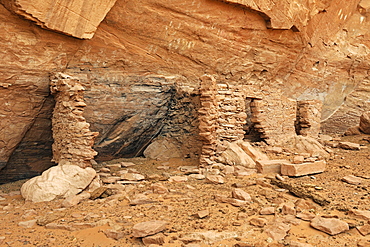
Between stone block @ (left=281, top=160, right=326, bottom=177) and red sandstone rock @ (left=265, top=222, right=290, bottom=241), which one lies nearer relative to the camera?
red sandstone rock @ (left=265, top=222, right=290, bottom=241)

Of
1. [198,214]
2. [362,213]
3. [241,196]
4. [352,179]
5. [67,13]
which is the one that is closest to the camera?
[362,213]

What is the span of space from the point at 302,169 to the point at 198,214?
10.8ft

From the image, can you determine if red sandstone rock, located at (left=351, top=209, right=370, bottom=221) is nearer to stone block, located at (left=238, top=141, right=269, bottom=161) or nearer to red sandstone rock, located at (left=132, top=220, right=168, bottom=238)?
red sandstone rock, located at (left=132, top=220, right=168, bottom=238)

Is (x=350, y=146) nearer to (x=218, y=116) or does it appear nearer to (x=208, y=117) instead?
(x=218, y=116)

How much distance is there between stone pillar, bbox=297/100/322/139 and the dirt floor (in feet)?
12.2

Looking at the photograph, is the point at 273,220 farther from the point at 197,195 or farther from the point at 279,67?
the point at 279,67

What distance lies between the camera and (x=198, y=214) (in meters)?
3.82

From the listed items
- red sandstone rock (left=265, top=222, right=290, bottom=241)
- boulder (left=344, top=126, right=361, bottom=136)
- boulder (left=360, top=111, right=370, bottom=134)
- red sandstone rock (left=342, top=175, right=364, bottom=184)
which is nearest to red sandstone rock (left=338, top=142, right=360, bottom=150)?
boulder (left=360, top=111, right=370, bottom=134)

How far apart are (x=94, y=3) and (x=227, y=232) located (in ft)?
17.8

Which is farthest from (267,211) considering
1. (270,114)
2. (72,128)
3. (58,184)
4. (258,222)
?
(270,114)

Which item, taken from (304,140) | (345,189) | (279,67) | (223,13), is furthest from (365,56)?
(345,189)

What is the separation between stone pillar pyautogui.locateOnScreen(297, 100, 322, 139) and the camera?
32.0ft

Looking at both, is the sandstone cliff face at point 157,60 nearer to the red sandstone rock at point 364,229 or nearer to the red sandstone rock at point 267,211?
the red sandstone rock at point 267,211

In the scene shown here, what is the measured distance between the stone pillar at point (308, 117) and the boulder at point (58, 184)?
25.1 ft
